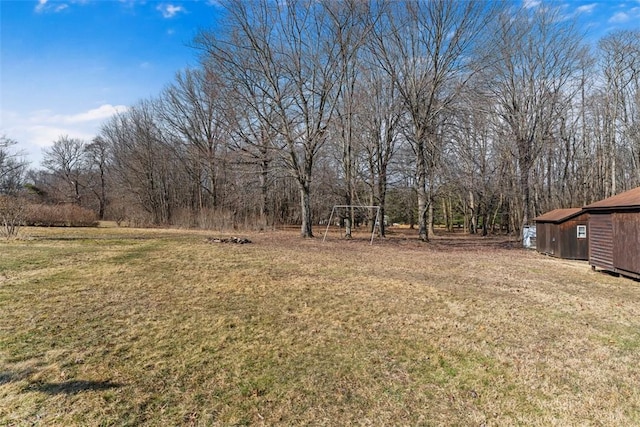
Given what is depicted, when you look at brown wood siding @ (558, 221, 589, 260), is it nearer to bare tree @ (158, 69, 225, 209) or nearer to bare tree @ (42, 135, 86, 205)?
bare tree @ (158, 69, 225, 209)

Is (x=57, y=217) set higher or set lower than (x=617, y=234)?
higher

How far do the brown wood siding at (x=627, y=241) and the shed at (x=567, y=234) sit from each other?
299cm

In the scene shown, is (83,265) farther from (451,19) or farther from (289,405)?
(451,19)

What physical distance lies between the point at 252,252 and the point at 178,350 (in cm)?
683

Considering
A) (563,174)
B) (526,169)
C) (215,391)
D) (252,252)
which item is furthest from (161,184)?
(563,174)

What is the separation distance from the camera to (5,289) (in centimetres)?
546

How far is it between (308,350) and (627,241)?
8.45m

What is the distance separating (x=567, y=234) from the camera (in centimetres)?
1163

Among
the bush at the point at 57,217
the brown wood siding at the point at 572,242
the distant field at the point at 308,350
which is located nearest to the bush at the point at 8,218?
the bush at the point at 57,217

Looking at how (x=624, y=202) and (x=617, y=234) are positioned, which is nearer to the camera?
(x=624, y=202)

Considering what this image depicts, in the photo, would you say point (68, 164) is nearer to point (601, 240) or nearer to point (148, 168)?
point (148, 168)

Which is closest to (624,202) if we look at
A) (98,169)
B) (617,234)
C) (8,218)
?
(617,234)

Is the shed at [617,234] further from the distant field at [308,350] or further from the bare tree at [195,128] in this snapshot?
the bare tree at [195,128]

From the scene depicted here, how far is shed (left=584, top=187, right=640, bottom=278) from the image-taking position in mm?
7602
